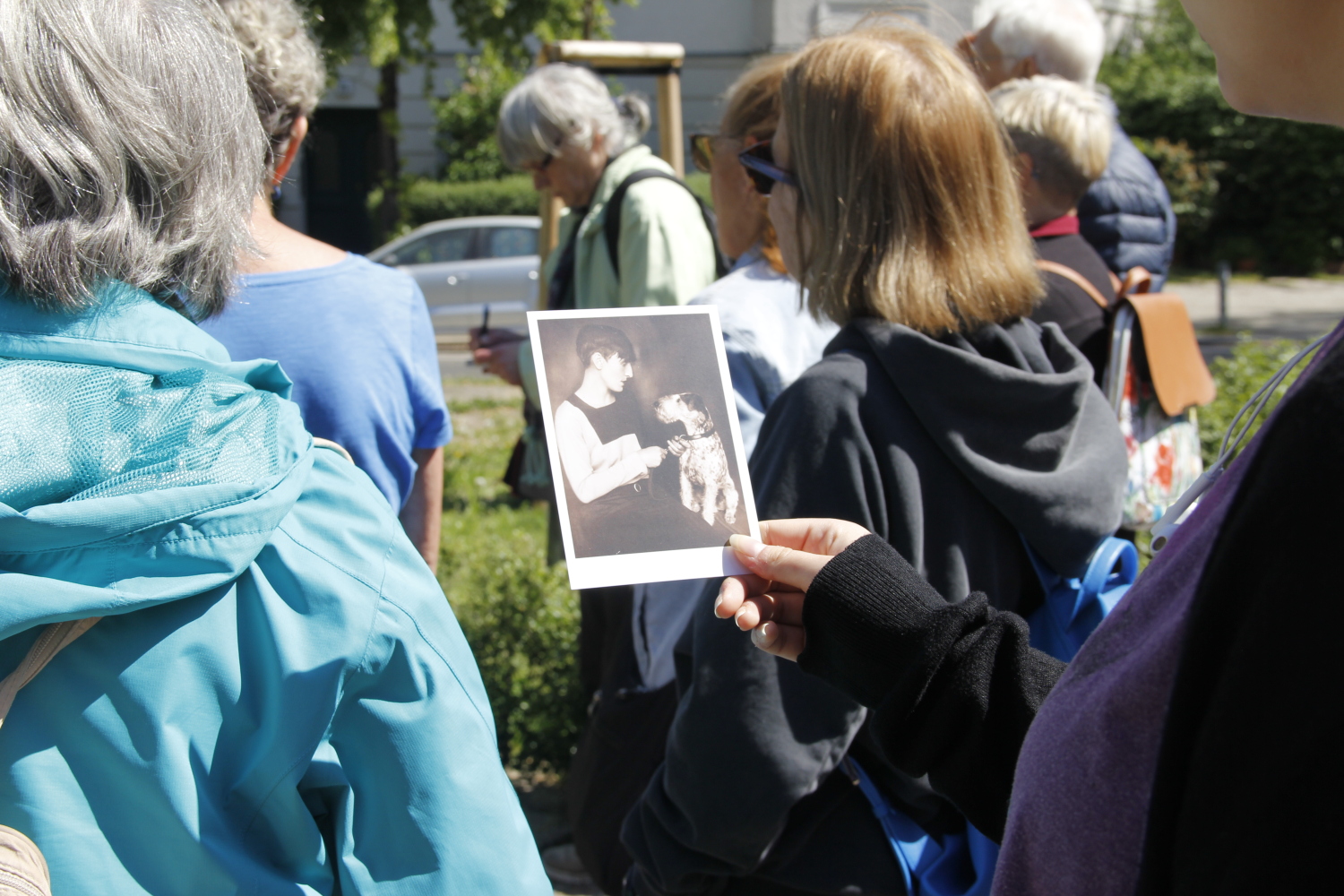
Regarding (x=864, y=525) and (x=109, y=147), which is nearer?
(x=109, y=147)

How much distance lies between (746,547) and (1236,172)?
22998mm

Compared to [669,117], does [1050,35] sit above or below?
above

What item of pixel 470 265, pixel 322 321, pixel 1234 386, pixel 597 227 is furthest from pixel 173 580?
pixel 470 265

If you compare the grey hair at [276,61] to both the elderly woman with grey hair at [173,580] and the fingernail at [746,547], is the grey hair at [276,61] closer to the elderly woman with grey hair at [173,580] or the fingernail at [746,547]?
the elderly woman with grey hair at [173,580]

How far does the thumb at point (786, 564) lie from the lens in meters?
1.37

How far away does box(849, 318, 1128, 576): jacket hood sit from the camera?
164 centimetres

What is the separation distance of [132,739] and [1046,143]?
2.58 metres

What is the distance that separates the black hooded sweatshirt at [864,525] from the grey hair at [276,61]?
3.94ft

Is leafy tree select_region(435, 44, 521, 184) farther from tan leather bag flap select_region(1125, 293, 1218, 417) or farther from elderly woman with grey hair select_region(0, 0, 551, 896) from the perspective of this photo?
elderly woman with grey hair select_region(0, 0, 551, 896)

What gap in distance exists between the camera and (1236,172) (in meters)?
20.7

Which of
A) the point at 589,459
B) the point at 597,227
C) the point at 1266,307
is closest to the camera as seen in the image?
the point at 589,459

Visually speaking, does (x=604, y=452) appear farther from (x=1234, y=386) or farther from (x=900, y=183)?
(x=1234, y=386)

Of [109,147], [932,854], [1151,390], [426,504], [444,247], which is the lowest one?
[444,247]

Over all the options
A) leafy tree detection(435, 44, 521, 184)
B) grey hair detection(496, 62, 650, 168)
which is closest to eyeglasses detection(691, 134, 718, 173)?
grey hair detection(496, 62, 650, 168)
